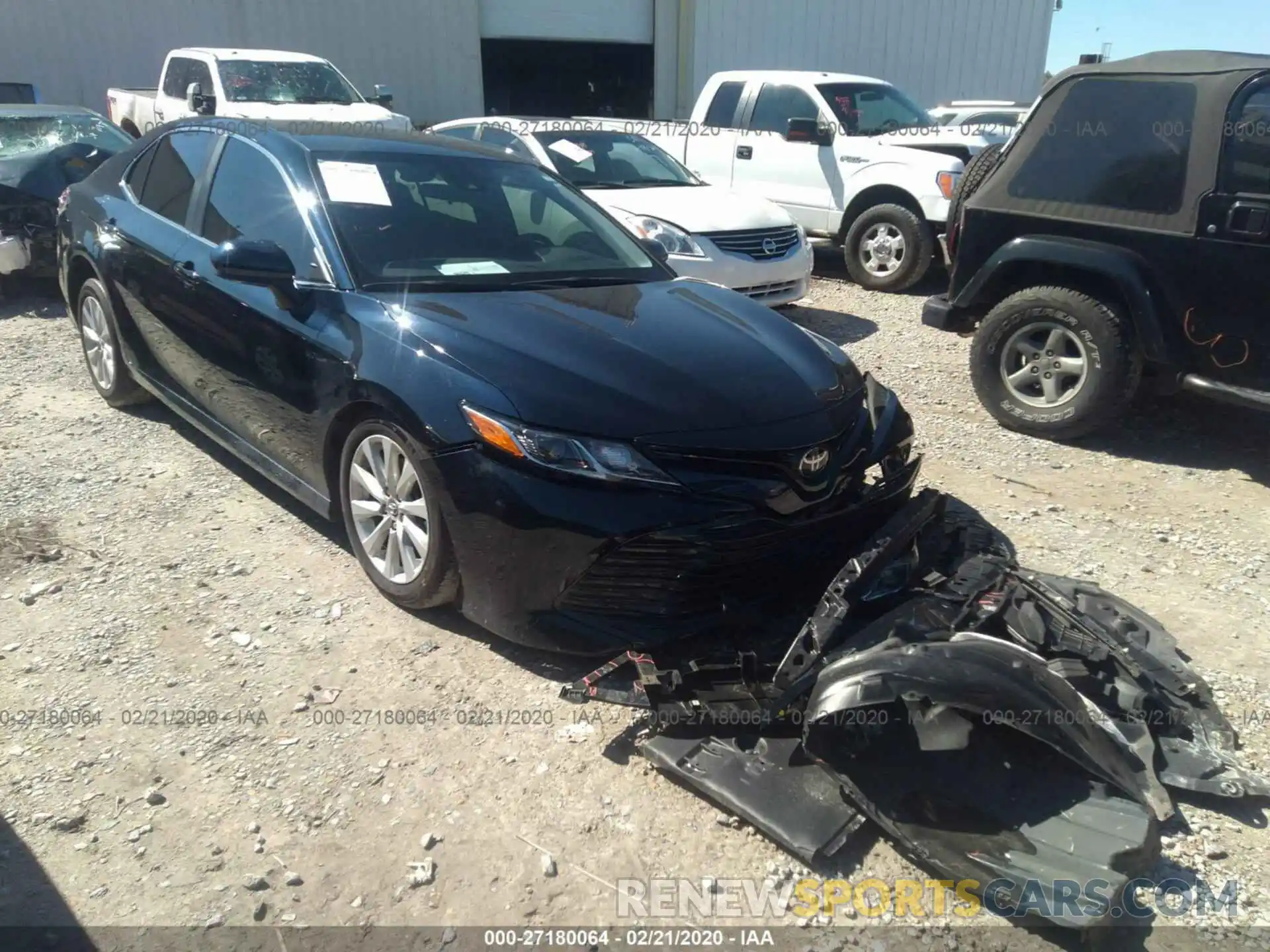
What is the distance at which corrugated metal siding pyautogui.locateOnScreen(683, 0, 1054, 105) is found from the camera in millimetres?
19156

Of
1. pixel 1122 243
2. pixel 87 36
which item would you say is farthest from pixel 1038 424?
pixel 87 36

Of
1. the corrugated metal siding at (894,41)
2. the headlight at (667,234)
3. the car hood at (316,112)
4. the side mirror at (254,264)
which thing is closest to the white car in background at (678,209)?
the headlight at (667,234)

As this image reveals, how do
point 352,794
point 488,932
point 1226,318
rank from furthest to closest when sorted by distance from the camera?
point 1226,318
point 352,794
point 488,932

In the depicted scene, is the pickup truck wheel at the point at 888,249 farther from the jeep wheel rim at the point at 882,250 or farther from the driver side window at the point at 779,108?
the driver side window at the point at 779,108

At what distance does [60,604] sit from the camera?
139 inches

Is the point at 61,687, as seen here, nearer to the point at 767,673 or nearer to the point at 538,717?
the point at 538,717

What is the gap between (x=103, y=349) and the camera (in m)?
5.24

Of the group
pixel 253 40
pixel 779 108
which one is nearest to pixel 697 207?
pixel 779 108

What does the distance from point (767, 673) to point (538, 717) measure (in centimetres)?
72

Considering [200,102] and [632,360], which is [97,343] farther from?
[200,102]

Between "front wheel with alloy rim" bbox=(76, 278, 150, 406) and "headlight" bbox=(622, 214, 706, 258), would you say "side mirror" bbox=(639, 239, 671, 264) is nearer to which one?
"headlight" bbox=(622, 214, 706, 258)

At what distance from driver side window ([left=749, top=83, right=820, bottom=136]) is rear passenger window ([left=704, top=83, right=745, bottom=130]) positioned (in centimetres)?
26

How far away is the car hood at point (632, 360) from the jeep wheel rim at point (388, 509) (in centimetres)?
42

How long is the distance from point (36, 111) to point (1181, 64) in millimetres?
9156
